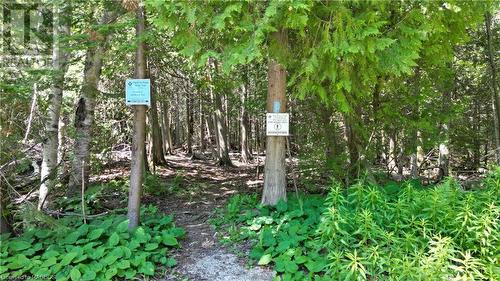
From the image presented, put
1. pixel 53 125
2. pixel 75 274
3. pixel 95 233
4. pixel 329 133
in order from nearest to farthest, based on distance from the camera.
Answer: pixel 75 274, pixel 95 233, pixel 53 125, pixel 329 133

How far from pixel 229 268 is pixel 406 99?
421cm

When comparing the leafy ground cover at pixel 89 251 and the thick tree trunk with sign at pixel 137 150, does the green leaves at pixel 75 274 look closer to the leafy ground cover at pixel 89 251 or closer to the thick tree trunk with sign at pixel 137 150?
the leafy ground cover at pixel 89 251

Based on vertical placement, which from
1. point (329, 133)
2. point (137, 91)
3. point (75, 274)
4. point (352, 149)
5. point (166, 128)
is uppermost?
point (137, 91)

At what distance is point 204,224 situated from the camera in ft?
18.7

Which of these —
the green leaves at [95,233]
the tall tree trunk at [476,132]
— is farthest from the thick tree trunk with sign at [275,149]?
the tall tree trunk at [476,132]

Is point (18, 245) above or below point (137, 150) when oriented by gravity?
below

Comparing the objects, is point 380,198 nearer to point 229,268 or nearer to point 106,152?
point 229,268

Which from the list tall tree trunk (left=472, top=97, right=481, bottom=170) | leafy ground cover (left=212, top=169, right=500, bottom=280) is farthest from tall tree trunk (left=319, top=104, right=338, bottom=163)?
tall tree trunk (left=472, top=97, right=481, bottom=170)

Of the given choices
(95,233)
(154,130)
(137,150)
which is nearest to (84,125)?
(137,150)

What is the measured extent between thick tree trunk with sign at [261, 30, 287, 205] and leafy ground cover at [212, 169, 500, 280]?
0.73 meters

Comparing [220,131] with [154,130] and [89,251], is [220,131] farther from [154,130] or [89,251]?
[89,251]

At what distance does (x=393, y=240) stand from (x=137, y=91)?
3666mm

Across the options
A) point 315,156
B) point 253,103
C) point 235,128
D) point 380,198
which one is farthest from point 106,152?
point 235,128

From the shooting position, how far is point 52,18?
6.40 meters
